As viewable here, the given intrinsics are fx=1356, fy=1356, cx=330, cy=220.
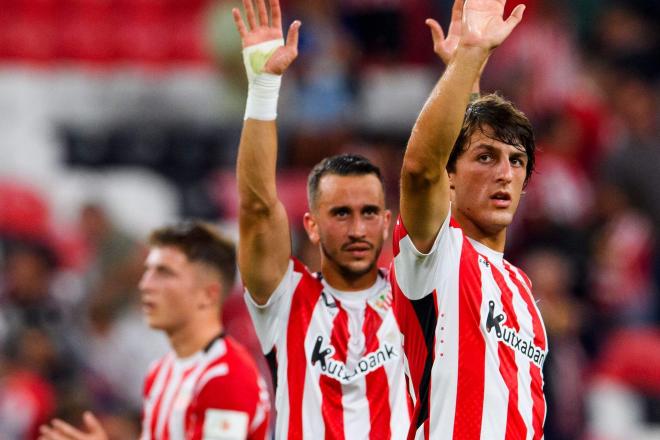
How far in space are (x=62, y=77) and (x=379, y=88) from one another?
2859 mm

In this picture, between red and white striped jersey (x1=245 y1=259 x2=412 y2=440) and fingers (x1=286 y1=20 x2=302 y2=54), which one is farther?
red and white striped jersey (x1=245 y1=259 x2=412 y2=440)

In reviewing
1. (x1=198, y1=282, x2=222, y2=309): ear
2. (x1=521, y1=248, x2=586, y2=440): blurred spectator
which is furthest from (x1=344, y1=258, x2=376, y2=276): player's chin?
(x1=521, y1=248, x2=586, y2=440): blurred spectator

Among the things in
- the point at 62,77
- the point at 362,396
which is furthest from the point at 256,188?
the point at 62,77

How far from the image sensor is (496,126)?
4129 mm

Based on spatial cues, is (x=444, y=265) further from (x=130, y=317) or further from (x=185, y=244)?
(x=130, y=317)

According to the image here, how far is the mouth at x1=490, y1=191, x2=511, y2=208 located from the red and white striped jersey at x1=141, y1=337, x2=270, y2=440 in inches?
→ 66.8

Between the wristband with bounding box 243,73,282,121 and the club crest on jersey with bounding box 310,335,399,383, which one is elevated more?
the wristband with bounding box 243,73,282,121

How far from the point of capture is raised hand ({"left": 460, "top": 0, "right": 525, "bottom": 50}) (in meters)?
3.87

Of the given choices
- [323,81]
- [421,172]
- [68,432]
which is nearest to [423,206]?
[421,172]

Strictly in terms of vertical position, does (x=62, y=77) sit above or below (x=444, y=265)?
above

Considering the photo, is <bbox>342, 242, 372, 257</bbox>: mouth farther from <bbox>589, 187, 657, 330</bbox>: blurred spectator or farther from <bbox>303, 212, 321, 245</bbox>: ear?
<bbox>589, 187, 657, 330</bbox>: blurred spectator

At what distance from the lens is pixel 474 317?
4.00 m

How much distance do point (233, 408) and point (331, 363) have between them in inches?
28.5

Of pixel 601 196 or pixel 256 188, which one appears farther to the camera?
pixel 601 196
